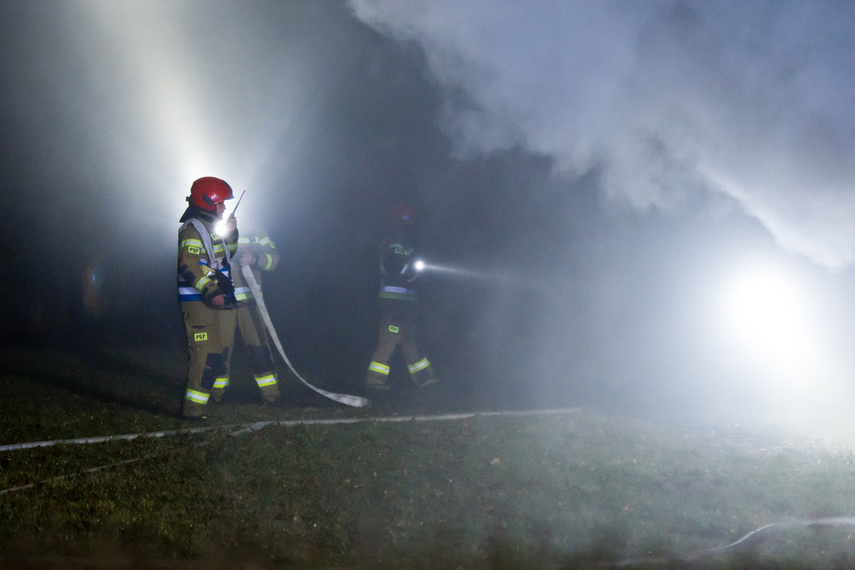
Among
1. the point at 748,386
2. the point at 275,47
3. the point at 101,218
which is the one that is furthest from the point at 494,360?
the point at 101,218

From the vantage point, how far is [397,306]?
9102mm

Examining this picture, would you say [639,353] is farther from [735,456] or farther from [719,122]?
[735,456]

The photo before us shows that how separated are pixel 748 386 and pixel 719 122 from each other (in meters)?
4.41

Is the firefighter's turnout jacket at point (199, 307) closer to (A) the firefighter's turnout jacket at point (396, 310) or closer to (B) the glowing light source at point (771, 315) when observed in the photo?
(A) the firefighter's turnout jacket at point (396, 310)

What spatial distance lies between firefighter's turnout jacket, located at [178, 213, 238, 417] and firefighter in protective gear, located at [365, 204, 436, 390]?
8.83 feet

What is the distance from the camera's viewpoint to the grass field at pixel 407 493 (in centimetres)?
379

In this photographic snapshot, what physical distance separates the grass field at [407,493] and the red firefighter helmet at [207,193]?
2.12 metres

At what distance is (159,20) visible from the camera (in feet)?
37.4

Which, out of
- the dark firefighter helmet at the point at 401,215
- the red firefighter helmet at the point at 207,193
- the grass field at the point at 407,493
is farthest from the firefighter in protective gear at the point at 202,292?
the dark firefighter helmet at the point at 401,215

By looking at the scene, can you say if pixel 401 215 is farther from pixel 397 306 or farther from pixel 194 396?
pixel 194 396

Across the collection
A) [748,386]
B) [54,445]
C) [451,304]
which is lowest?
[54,445]

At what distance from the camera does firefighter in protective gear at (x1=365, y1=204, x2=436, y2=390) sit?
353 inches

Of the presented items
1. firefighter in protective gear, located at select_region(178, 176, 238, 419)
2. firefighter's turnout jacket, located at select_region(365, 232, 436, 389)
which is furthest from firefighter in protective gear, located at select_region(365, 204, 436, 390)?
firefighter in protective gear, located at select_region(178, 176, 238, 419)

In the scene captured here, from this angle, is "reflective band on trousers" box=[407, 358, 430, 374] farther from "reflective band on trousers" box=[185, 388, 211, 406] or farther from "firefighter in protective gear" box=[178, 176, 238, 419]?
"reflective band on trousers" box=[185, 388, 211, 406]
